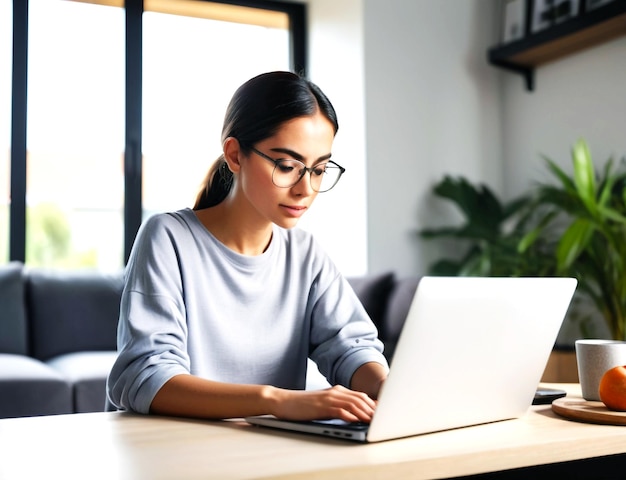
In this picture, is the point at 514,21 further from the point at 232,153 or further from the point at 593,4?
the point at 232,153

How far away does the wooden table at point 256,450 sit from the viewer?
74 cm

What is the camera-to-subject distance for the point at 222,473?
0.71 meters

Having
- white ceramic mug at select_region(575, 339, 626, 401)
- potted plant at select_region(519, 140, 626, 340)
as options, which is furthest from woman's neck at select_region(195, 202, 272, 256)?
potted plant at select_region(519, 140, 626, 340)

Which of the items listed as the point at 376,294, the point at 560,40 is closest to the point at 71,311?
the point at 376,294

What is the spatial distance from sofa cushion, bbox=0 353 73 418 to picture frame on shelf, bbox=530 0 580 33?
2.64 metres

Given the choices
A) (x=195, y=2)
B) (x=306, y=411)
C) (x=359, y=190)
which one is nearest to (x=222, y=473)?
(x=306, y=411)

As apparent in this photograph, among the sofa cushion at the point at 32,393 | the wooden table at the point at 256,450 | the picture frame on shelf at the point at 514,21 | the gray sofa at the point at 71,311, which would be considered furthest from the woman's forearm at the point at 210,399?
the picture frame on shelf at the point at 514,21

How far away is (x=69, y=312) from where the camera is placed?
3.29 meters

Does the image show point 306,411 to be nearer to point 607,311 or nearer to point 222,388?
point 222,388

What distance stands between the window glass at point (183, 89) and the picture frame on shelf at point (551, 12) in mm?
1451

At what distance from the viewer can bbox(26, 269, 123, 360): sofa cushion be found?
3.26m

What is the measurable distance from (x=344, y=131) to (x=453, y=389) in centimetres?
318

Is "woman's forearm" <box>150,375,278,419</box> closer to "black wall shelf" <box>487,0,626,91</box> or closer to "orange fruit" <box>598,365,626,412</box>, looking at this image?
"orange fruit" <box>598,365,626,412</box>

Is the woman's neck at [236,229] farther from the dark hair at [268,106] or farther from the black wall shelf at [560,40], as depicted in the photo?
the black wall shelf at [560,40]
